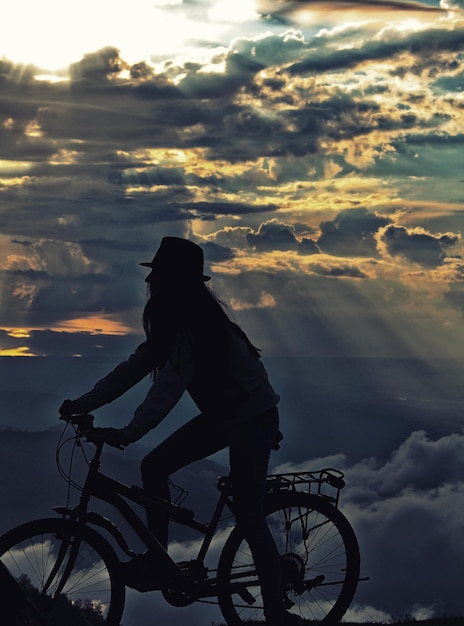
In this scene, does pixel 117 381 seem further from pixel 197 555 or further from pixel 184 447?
pixel 197 555

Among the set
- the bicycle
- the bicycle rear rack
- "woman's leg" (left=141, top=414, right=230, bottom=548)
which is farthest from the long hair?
the bicycle rear rack

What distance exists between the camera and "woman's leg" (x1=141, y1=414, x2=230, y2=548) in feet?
23.1

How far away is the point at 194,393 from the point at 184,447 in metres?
0.42

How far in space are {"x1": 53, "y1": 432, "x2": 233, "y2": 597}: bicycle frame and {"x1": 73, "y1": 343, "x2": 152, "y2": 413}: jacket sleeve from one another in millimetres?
361

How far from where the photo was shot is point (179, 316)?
22.3ft

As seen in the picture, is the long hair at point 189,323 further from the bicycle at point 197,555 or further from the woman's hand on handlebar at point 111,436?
the bicycle at point 197,555

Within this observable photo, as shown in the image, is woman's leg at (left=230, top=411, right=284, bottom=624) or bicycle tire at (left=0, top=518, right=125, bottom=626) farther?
woman's leg at (left=230, top=411, right=284, bottom=624)

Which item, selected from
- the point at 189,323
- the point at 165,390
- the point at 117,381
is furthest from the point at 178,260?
the point at 117,381

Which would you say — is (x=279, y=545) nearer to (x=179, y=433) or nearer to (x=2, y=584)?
(x=179, y=433)

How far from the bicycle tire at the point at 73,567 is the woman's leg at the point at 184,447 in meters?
0.61

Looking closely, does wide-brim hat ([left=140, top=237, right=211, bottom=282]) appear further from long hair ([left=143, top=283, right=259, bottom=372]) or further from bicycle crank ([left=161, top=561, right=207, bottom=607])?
bicycle crank ([left=161, top=561, right=207, bottom=607])

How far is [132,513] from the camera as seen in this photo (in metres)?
7.18

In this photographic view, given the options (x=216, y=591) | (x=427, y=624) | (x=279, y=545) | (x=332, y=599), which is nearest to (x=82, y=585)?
(x=216, y=591)

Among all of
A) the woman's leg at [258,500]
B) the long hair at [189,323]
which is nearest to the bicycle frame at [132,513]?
the woman's leg at [258,500]
